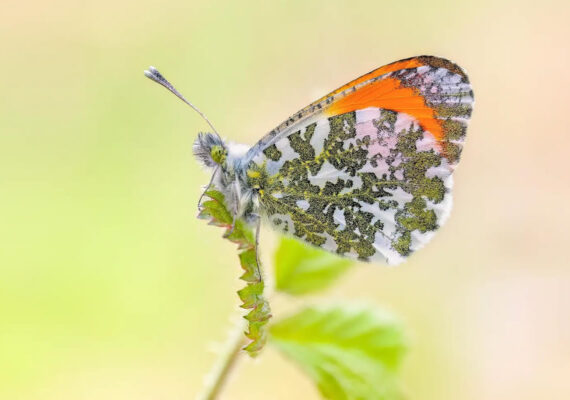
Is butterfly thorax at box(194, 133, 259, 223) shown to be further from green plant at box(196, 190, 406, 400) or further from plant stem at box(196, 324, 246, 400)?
plant stem at box(196, 324, 246, 400)

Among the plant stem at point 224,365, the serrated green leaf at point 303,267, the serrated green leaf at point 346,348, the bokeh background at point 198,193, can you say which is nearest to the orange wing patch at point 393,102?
the serrated green leaf at point 303,267

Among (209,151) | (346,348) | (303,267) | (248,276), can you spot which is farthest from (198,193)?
(248,276)

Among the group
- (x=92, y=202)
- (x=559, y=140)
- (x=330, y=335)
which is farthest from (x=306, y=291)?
(x=559, y=140)

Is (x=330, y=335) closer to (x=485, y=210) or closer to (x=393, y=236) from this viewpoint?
(x=393, y=236)

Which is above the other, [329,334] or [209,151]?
[209,151]

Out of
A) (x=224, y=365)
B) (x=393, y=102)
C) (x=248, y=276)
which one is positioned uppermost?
(x=393, y=102)

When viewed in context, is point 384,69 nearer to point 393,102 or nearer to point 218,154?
point 393,102

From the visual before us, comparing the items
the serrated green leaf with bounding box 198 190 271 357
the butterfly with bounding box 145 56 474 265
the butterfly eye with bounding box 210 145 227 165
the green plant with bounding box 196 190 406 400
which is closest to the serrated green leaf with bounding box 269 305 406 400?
the green plant with bounding box 196 190 406 400
